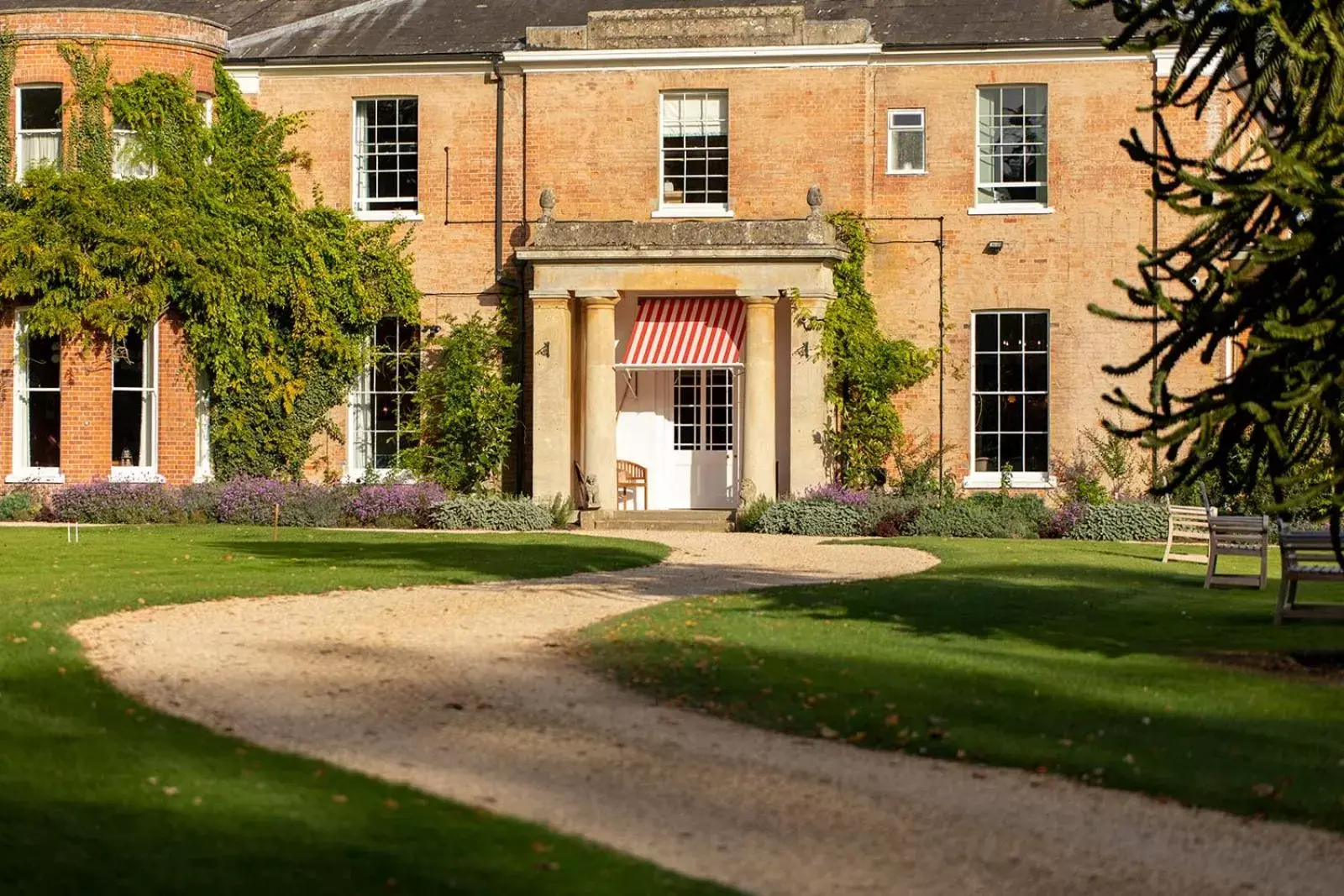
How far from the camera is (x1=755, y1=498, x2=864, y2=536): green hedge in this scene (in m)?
26.8

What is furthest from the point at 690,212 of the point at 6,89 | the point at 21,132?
the point at 6,89

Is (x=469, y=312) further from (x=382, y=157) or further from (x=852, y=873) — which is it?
(x=852, y=873)

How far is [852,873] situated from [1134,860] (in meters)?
1.22

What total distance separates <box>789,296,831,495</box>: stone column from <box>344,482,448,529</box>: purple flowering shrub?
5365 millimetres

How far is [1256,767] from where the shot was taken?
9320 mm

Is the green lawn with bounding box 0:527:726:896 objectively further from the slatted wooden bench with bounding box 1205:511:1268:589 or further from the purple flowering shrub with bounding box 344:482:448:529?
the purple flowering shrub with bounding box 344:482:448:529

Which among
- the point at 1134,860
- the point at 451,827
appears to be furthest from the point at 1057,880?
the point at 451,827

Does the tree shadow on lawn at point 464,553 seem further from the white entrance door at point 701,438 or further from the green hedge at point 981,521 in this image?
the white entrance door at point 701,438

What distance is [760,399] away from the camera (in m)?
28.0

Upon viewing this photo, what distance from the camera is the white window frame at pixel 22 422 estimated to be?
94.7ft

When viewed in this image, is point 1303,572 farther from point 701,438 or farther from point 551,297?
point 701,438

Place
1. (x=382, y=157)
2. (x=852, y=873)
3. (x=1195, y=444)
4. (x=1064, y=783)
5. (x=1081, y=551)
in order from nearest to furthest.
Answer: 1. (x=852, y=873)
2. (x=1064, y=783)
3. (x=1195, y=444)
4. (x=1081, y=551)
5. (x=382, y=157)

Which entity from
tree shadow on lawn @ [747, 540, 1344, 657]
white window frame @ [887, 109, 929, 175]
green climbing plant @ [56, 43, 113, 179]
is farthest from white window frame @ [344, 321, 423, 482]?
tree shadow on lawn @ [747, 540, 1344, 657]

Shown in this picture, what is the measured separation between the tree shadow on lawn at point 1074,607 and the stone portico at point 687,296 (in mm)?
7440
